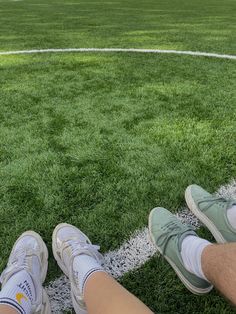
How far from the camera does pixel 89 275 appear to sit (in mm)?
2043

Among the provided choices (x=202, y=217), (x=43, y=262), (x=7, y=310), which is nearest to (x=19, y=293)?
(x=7, y=310)

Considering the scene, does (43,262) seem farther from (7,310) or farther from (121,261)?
(7,310)

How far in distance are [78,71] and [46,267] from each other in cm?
359

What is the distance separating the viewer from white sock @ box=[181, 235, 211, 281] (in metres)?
2.13

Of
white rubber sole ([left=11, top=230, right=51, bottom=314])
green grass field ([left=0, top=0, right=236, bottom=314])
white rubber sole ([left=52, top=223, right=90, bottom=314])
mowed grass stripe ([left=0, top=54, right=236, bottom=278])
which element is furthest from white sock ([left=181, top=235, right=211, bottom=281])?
white rubber sole ([left=11, top=230, right=51, bottom=314])

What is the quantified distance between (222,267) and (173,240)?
1.78ft

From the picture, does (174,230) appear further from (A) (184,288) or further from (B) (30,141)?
(B) (30,141)

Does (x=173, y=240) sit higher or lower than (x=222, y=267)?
lower

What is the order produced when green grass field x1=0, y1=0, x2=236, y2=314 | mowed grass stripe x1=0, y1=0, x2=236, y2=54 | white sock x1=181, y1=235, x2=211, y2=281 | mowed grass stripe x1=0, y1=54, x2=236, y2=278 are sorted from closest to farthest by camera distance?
white sock x1=181, y1=235, x2=211, y2=281, green grass field x1=0, y1=0, x2=236, y2=314, mowed grass stripe x1=0, y1=54, x2=236, y2=278, mowed grass stripe x1=0, y1=0, x2=236, y2=54

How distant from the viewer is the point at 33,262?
2332 mm

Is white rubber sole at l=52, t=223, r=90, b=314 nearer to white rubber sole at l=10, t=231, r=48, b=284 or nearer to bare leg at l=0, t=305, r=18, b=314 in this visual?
white rubber sole at l=10, t=231, r=48, b=284

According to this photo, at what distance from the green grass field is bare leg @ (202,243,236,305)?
0.22 m

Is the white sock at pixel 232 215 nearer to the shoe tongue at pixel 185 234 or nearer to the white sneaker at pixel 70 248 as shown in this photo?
the shoe tongue at pixel 185 234

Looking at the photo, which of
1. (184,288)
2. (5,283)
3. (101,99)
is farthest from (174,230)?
(101,99)
